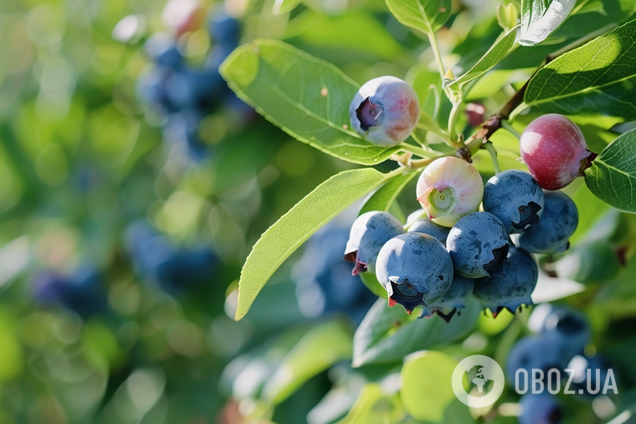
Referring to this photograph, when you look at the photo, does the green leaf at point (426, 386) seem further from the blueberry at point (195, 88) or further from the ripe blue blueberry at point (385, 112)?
the blueberry at point (195, 88)

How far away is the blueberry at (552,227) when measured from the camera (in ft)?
2.28

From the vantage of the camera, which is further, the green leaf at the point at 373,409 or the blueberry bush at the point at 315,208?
the green leaf at the point at 373,409

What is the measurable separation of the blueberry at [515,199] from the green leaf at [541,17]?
0.47 ft

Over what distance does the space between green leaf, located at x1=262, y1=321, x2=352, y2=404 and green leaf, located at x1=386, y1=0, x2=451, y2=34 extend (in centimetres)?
72

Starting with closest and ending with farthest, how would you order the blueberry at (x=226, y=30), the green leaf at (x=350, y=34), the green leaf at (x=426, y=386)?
the green leaf at (x=426, y=386) → the green leaf at (x=350, y=34) → the blueberry at (x=226, y=30)

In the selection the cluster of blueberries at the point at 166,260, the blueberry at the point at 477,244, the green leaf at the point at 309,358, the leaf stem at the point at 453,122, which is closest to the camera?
the blueberry at the point at 477,244

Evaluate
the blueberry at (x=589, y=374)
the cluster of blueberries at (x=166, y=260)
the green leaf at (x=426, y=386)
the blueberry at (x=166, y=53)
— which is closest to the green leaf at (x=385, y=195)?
the green leaf at (x=426, y=386)

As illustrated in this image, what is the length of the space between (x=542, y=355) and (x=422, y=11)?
604mm

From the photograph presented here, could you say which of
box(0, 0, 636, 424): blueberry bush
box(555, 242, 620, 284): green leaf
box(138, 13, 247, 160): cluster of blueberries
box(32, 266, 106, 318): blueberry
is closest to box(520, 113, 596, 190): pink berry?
box(0, 0, 636, 424): blueberry bush

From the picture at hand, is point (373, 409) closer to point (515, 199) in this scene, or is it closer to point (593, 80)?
point (515, 199)

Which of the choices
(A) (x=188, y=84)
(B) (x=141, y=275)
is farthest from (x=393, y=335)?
(B) (x=141, y=275)

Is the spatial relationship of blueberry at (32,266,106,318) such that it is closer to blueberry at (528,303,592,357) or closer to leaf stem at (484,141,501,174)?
blueberry at (528,303,592,357)

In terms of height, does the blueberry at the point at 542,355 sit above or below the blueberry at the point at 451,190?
below

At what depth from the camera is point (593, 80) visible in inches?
28.5
